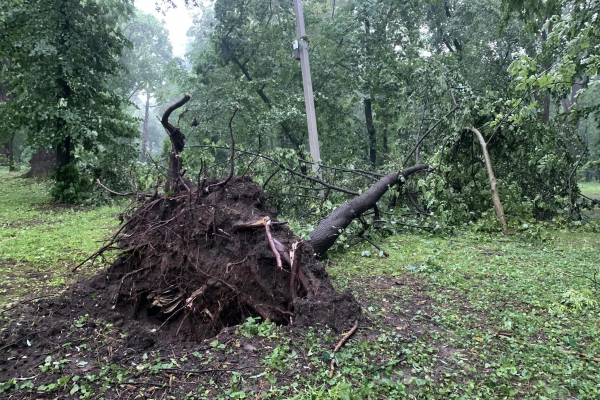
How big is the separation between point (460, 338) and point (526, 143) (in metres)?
6.16

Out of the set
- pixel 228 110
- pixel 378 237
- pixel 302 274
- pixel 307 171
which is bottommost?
pixel 378 237

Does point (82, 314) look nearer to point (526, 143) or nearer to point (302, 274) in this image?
point (302, 274)

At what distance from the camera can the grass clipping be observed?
3.29 metres

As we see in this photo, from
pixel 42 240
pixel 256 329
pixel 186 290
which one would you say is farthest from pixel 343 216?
pixel 42 240

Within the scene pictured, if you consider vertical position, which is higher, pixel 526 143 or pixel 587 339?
pixel 526 143

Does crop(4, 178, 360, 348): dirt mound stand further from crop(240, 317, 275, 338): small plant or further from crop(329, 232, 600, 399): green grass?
crop(329, 232, 600, 399): green grass

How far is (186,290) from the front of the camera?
12.1 ft

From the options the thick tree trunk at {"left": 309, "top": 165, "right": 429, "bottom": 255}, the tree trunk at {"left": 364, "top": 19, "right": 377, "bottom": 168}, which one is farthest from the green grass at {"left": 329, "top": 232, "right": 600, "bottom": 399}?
the tree trunk at {"left": 364, "top": 19, "right": 377, "bottom": 168}

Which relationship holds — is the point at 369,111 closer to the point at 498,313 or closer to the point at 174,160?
the point at 174,160

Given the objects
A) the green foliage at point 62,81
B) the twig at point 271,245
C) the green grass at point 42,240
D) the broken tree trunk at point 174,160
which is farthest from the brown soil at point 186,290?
the green foliage at point 62,81

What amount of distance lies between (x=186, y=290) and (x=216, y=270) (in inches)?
12.5

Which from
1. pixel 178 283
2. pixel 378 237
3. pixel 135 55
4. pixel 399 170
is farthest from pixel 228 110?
pixel 135 55

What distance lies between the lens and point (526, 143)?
307 inches

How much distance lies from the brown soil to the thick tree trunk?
3.19 feet
